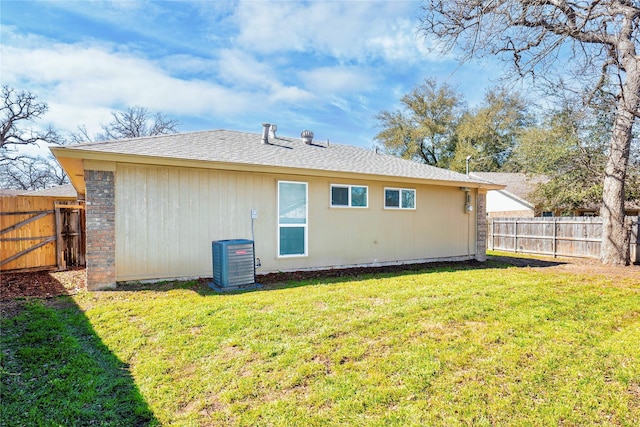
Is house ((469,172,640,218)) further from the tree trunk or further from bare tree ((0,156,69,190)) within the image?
bare tree ((0,156,69,190))

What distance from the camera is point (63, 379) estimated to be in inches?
119

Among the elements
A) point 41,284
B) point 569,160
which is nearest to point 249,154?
point 41,284

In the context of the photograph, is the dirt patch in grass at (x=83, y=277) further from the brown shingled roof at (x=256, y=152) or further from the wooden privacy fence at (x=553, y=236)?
the wooden privacy fence at (x=553, y=236)

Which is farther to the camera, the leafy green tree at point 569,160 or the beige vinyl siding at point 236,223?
the leafy green tree at point 569,160

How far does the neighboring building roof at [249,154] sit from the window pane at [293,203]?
21.8 inches

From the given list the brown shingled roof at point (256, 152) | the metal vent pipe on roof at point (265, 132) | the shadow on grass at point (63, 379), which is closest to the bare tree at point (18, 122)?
the brown shingled roof at point (256, 152)

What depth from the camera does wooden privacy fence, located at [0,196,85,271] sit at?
810 centimetres

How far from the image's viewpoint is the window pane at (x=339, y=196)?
8.56 metres

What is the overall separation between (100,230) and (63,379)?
12.2 ft

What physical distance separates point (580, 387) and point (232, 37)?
1072 cm

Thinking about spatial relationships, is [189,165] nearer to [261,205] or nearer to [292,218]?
[261,205]

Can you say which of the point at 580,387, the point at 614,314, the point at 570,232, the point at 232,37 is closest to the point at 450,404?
the point at 580,387

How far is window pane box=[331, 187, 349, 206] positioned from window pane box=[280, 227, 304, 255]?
3.72ft

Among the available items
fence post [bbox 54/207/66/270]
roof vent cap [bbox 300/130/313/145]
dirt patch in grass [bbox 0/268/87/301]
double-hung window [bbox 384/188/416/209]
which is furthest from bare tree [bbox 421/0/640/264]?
fence post [bbox 54/207/66/270]
